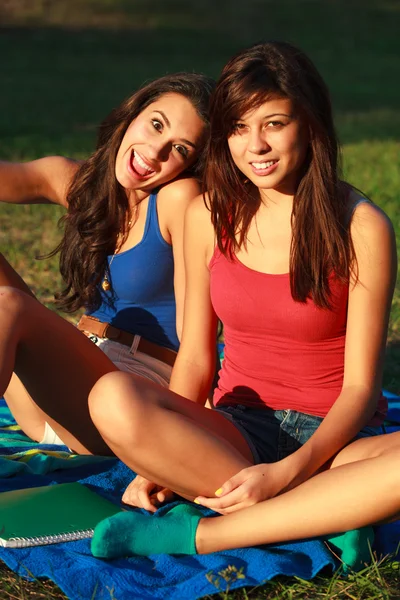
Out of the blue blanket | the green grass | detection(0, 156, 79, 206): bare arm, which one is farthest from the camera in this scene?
the green grass

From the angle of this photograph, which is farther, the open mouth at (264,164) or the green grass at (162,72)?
the green grass at (162,72)

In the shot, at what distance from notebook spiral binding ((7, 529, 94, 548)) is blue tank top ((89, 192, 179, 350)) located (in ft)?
3.42

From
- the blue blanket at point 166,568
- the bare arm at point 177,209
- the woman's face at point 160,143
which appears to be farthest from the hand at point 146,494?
the woman's face at point 160,143

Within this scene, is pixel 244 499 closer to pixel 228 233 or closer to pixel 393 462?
pixel 393 462

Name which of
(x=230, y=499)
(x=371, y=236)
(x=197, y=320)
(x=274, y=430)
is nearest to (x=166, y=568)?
(x=230, y=499)

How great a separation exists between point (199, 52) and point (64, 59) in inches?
124

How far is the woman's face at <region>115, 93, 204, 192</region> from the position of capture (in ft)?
12.1

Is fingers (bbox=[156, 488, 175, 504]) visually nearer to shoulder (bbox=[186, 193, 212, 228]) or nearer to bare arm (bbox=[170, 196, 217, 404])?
bare arm (bbox=[170, 196, 217, 404])

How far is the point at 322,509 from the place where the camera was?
283cm

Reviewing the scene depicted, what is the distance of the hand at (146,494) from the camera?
10.5 ft

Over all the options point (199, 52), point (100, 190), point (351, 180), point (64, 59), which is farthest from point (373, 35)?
point (100, 190)

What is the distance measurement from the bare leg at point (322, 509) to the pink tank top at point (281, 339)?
40 cm

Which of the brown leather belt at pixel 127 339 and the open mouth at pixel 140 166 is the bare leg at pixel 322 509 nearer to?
the brown leather belt at pixel 127 339

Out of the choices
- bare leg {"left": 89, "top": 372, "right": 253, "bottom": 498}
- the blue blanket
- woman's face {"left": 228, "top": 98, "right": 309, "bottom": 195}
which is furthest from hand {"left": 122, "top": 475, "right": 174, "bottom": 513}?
woman's face {"left": 228, "top": 98, "right": 309, "bottom": 195}
